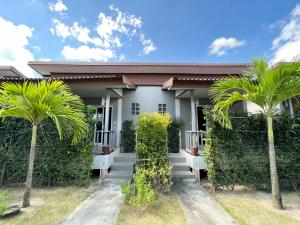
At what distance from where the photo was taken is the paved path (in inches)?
151

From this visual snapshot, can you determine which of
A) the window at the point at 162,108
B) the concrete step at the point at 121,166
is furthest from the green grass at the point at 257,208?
the window at the point at 162,108

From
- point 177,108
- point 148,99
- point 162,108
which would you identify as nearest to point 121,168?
point 162,108

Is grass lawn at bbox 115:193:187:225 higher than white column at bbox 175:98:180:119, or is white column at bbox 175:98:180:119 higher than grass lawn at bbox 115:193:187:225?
white column at bbox 175:98:180:119

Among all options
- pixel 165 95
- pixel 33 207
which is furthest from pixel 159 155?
pixel 165 95

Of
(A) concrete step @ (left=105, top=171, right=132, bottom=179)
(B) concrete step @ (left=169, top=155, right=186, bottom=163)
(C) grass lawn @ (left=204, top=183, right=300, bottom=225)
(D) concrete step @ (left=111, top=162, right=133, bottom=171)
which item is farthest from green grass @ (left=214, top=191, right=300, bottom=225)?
(D) concrete step @ (left=111, top=162, right=133, bottom=171)

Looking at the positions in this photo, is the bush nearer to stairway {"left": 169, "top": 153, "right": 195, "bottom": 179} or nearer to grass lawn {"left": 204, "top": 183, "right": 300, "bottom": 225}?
stairway {"left": 169, "top": 153, "right": 195, "bottom": 179}

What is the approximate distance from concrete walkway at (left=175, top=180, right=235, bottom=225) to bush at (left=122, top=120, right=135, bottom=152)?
4232 mm

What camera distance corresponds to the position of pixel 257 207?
4.59 metres

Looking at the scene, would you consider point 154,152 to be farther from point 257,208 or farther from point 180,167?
point 257,208

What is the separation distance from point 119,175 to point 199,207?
356cm

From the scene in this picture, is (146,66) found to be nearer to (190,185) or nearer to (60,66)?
(60,66)

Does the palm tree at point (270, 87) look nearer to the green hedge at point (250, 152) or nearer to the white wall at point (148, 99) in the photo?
the green hedge at point (250, 152)

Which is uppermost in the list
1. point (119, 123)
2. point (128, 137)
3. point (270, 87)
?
point (270, 87)

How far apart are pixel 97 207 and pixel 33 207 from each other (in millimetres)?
1620
